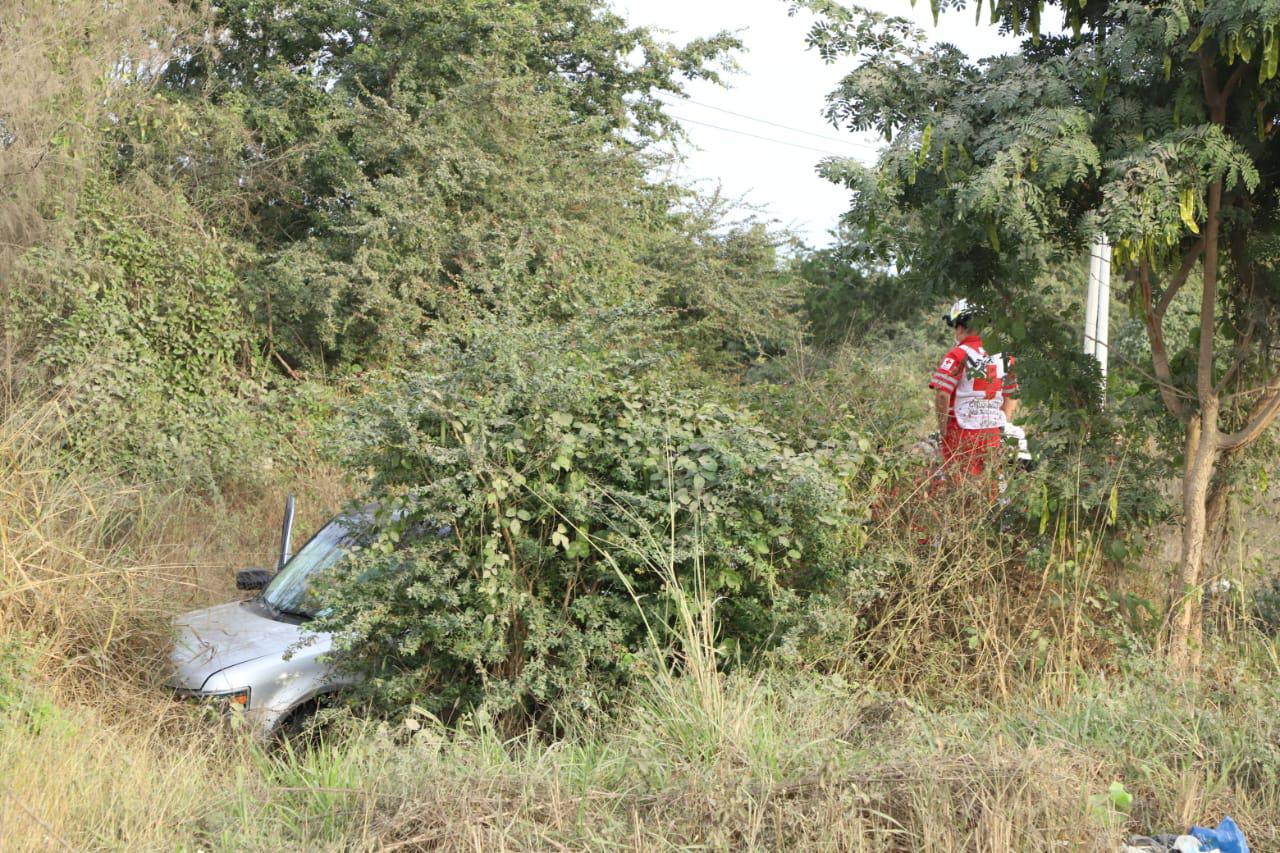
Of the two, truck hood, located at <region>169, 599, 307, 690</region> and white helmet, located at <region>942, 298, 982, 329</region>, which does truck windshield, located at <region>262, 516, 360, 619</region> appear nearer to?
truck hood, located at <region>169, 599, 307, 690</region>

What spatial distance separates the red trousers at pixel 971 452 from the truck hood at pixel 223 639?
11.9 ft

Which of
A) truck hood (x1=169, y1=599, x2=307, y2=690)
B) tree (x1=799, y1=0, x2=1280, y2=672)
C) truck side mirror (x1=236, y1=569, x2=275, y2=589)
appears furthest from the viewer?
truck side mirror (x1=236, y1=569, x2=275, y2=589)

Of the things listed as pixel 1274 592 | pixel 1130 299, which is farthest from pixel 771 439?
pixel 1274 592

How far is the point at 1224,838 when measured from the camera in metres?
3.86

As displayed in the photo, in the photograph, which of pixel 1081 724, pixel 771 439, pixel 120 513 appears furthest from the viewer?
pixel 120 513

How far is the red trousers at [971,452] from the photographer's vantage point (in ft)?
21.8

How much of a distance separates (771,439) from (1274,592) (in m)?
2.80

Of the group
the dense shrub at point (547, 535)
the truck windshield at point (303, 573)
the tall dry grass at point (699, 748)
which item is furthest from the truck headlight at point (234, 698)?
the truck windshield at point (303, 573)

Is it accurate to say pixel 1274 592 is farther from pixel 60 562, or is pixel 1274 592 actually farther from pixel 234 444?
pixel 234 444

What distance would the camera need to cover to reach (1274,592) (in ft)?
20.8

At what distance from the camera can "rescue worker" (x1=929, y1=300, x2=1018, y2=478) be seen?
697 cm

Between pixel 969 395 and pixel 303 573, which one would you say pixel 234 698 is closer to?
pixel 303 573

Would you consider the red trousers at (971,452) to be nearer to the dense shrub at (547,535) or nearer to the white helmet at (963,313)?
the white helmet at (963,313)

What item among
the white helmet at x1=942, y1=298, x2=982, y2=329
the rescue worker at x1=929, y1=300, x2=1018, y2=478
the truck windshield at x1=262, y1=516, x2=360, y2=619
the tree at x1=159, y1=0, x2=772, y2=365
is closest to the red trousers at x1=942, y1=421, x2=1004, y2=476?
the rescue worker at x1=929, y1=300, x2=1018, y2=478
